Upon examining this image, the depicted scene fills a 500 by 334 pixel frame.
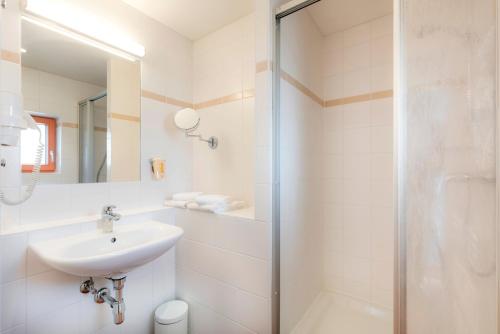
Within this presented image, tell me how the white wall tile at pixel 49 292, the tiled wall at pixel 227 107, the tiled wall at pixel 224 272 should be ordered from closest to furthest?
1. the white wall tile at pixel 49 292
2. the tiled wall at pixel 224 272
3. the tiled wall at pixel 227 107

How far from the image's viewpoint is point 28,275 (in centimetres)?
96

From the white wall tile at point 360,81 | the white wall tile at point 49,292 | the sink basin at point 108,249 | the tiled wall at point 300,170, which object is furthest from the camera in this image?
the white wall tile at point 360,81

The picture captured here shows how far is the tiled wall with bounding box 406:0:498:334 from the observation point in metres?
0.68

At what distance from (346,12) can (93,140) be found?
73.0 inches

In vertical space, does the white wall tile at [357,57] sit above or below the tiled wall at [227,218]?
above

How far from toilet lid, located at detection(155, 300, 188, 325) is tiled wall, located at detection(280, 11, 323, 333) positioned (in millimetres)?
610

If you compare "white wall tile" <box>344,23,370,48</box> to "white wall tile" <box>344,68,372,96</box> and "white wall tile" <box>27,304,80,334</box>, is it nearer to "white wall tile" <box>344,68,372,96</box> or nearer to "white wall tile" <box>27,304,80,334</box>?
"white wall tile" <box>344,68,372,96</box>

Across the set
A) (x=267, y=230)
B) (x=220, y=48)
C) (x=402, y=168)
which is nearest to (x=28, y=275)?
→ (x=267, y=230)

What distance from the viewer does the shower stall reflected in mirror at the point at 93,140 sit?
1.27 meters

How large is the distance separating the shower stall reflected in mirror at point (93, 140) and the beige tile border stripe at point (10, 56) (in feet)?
0.96

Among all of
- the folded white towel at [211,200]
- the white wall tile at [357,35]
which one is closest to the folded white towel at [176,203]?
the folded white towel at [211,200]

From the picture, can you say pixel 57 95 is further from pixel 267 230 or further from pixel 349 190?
pixel 349 190

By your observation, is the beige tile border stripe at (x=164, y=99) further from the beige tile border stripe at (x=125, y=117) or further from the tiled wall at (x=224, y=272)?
Answer: the tiled wall at (x=224, y=272)

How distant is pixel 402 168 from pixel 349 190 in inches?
41.6
